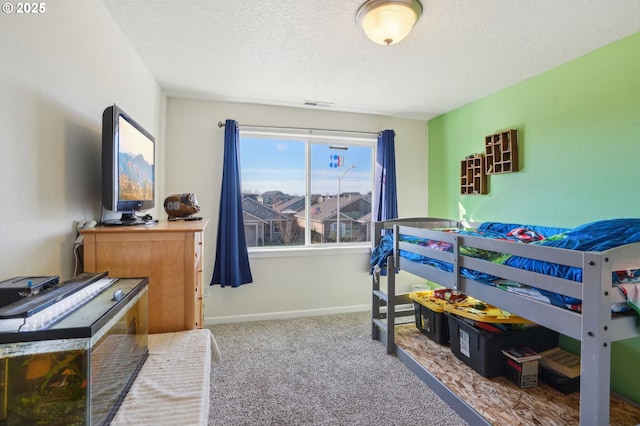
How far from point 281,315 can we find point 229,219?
3.89 ft

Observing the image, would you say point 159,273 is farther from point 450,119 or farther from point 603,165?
point 450,119

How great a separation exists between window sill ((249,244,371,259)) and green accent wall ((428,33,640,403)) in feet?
4.19

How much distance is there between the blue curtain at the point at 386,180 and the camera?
3.44 metres

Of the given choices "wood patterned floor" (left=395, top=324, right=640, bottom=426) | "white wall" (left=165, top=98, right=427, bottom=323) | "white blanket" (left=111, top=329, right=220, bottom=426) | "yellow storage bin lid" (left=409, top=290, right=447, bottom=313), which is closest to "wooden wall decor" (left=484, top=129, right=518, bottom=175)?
"white wall" (left=165, top=98, right=427, bottom=323)

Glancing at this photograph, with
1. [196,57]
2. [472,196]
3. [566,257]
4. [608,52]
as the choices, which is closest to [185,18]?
[196,57]

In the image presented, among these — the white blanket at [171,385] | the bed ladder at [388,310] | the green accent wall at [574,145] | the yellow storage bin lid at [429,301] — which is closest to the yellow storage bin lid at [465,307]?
the yellow storage bin lid at [429,301]

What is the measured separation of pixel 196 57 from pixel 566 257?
251 centimetres

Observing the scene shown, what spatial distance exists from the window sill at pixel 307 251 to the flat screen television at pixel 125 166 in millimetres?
1338

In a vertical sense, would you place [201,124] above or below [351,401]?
above

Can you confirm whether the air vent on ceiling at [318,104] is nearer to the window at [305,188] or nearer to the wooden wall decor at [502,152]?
the window at [305,188]

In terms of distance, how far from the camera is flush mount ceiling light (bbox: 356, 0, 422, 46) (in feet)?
5.07

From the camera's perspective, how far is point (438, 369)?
2.13m
